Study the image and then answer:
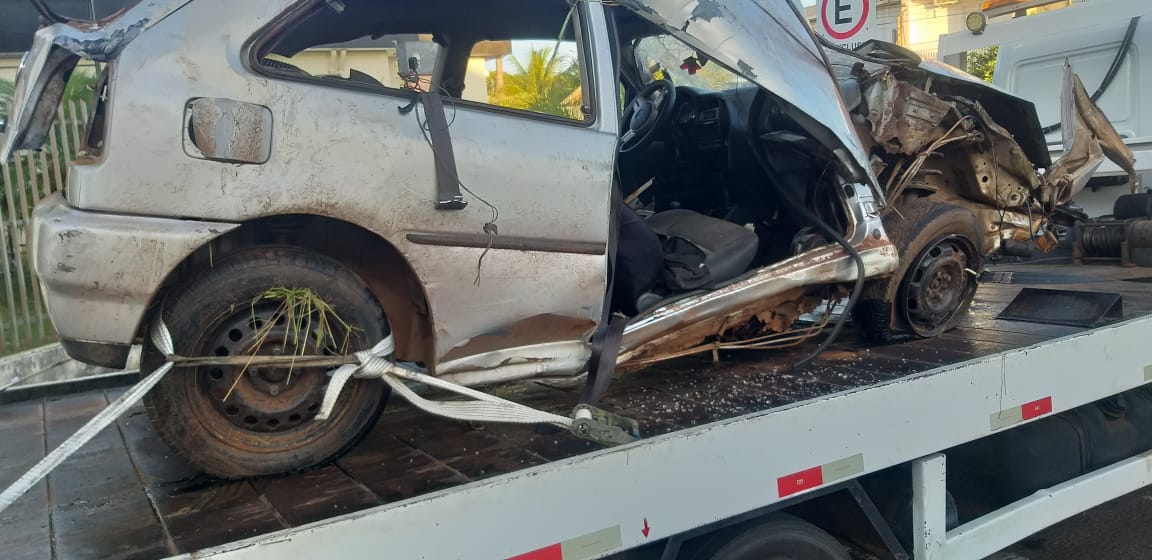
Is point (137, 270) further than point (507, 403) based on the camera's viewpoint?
No

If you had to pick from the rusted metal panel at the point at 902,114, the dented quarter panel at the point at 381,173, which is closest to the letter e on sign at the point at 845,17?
the rusted metal panel at the point at 902,114

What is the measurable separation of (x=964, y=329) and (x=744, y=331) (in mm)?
1235

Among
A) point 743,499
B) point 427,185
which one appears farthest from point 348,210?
point 743,499

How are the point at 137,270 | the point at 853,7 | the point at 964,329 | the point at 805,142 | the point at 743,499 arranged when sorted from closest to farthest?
the point at 137,270 < the point at 743,499 < the point at 805,142 < the point at 964,329 < the point at 853,7

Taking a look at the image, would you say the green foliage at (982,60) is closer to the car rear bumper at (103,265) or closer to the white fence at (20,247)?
the car rear bumper at (103,265)

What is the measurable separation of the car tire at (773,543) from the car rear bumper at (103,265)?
1720mm

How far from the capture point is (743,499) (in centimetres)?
248

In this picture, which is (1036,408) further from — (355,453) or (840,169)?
(355,453)

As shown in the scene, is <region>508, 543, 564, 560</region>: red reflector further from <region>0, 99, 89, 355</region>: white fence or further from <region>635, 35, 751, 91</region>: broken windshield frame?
<region>0, 99, 89, 355</region>: white fence

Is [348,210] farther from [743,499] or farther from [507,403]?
[743,499]

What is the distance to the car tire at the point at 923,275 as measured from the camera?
11.9 feet

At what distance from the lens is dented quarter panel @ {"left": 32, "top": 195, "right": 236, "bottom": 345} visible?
2096mm

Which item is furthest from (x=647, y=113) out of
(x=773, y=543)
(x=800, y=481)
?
(x=773, y=543)

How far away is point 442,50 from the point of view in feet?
11.1
